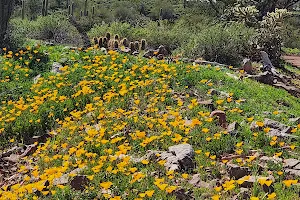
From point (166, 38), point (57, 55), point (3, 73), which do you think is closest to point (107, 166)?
point (3, 73)

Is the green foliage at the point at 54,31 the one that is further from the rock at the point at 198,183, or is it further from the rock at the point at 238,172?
the rock at the point at 238,172

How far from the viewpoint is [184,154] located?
5.11 metres

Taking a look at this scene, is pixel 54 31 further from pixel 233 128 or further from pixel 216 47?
pixel 233 128

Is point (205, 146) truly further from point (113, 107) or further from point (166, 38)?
point (166, 38)

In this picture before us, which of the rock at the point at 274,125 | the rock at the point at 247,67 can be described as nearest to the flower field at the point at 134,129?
the rock at the point at 274,125

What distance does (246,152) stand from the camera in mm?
5293

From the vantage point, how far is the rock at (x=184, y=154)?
502 centimetres

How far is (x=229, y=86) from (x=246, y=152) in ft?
10.5

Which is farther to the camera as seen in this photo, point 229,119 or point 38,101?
point 38,101

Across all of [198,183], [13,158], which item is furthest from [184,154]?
[13,158]

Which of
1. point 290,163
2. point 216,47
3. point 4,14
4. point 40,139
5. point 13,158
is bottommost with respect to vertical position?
point 13,158

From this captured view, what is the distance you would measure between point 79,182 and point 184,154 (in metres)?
1.31

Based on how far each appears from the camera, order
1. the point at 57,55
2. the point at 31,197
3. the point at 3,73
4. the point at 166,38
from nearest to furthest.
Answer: the point at 31,197 < the point at 3,73 < the point at 57,55 < the point at 166,38

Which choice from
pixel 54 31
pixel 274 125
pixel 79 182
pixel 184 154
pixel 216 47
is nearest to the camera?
pixel 79 182
